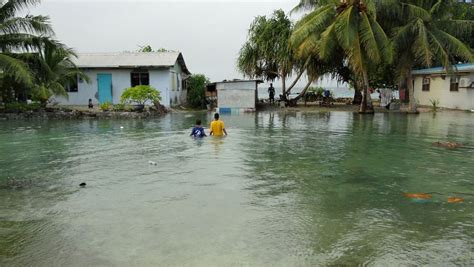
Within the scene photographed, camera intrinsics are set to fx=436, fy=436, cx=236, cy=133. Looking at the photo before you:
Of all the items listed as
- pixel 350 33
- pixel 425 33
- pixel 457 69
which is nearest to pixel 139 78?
pixel 350 33

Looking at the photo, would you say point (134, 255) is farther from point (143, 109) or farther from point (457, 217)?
point (143, 109)

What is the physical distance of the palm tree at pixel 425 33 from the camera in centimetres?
2381

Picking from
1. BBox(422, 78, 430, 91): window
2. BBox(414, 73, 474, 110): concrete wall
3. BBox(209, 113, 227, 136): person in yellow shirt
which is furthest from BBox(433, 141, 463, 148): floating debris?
BBox(422, 78, 430, 91): window

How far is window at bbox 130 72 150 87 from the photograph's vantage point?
2986cm

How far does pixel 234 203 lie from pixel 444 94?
2747 cm

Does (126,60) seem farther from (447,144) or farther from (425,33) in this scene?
(447,144)

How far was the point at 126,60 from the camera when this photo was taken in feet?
98.3

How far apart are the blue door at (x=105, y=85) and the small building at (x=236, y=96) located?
24.4ft

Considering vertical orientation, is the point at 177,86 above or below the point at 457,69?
below

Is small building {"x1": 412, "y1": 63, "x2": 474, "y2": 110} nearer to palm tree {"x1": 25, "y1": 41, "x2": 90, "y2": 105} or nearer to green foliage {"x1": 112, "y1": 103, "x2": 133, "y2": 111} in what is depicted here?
green foliage {"x1": 112, "y1": 103, "x2": 133, "y2": 111}

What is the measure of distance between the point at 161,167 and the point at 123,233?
4819mm

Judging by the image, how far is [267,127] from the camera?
19953 mm

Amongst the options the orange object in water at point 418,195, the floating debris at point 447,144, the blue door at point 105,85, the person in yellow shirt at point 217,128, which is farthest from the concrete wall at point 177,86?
the orange object in water at point 418,195

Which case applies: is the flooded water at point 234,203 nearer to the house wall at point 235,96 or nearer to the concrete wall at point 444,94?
the concrete wall at point 444,94
